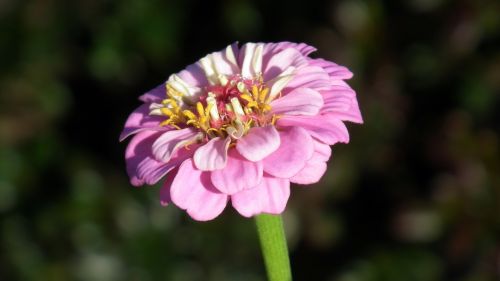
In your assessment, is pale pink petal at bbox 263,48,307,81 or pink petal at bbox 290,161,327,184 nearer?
pink petal at bbox 290,161,327,184

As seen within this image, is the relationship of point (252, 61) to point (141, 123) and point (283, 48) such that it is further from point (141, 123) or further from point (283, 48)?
point (141, 123)

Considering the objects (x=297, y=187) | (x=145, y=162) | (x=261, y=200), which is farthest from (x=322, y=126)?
(x=297, y=187)

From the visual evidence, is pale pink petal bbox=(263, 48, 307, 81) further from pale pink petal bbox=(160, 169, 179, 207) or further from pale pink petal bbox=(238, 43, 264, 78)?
pale pink petal bbox=(160, 169, 179, 207)

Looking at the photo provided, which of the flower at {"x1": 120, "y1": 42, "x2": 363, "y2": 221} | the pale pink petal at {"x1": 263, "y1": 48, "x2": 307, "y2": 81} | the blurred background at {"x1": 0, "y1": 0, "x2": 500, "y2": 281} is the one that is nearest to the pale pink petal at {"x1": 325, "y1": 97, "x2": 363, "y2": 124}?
the flower at {"x1": 120, "y1": 42, "x2": 363, "y2": 221}

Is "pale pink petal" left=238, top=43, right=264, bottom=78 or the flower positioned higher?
"pale pink petal" left=238, top=43, right=264, bottom=78

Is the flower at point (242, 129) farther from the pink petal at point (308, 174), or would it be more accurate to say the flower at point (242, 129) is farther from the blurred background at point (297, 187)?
the blurred background at point (297, 187)

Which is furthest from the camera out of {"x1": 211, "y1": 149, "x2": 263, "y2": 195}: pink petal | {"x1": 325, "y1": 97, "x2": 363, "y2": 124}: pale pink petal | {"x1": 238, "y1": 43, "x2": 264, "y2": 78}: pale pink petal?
{"x1": 238, "y1": 43, "x2": 264, "y2": 78}: pale pink petal

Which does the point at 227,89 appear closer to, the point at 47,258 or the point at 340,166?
the point at 340,166
